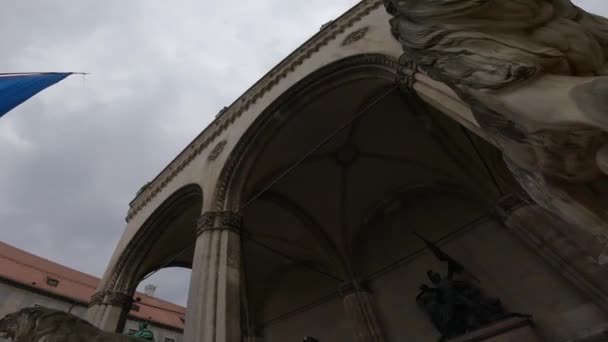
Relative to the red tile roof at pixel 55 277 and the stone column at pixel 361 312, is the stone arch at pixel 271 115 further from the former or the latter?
the red tile roof at pixel 55 277

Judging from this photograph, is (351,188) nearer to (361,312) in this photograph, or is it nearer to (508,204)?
(361,312)

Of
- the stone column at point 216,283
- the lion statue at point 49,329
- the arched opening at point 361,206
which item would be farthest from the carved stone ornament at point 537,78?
the stone column at point 216,283

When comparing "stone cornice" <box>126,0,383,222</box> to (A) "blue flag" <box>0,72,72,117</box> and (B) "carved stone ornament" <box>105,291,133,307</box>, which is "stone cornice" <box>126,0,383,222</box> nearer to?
(B) "carved stone ornament" <box>105,291,133,307</box>

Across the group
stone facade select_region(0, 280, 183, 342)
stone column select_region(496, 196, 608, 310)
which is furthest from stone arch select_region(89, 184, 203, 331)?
stone column select_region(496, 196, 608, 310)

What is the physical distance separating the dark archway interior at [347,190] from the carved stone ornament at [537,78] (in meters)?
3.76

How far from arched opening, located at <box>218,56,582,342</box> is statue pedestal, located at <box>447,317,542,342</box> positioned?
1069 millimetres

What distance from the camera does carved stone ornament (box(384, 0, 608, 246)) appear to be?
164 cm

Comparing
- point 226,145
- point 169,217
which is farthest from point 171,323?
point 226,145

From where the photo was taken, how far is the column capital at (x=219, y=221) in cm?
539

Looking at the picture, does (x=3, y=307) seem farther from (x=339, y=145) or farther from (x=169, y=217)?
(x=339, y=145)

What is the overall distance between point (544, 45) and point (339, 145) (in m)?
6.39

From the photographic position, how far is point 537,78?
1.73m

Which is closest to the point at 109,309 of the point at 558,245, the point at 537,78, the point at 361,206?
the point at 361,206

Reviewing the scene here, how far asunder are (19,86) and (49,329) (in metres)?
3.50
